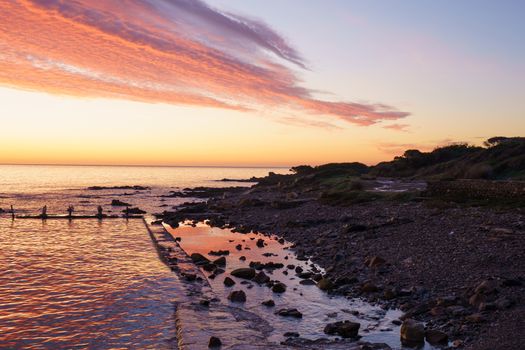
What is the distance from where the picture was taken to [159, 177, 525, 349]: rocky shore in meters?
13.0

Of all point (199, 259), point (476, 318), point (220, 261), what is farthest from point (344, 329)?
point (199, 259)

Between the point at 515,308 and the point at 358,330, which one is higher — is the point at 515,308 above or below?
above

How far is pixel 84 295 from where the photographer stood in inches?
734

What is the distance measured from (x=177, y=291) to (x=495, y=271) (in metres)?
13.3

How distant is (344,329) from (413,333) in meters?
2.07

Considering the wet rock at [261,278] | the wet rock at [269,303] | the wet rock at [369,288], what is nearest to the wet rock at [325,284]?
the wet rock at [369,288]

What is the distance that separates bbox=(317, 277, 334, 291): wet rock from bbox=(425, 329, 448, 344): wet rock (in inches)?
246

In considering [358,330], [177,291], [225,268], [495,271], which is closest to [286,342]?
[358,330]

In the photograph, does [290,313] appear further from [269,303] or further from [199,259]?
[199,259]

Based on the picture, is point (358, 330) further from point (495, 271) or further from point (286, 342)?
point (495, 271)

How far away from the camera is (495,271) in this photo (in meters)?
16.9

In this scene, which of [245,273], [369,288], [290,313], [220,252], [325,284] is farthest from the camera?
[220,252]

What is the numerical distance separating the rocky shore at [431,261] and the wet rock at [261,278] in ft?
8.96

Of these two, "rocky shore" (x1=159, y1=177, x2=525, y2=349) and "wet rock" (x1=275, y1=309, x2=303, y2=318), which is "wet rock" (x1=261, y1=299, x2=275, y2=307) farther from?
"rocky shore" (x1=159, y1=177, x2=525, y2=349)
